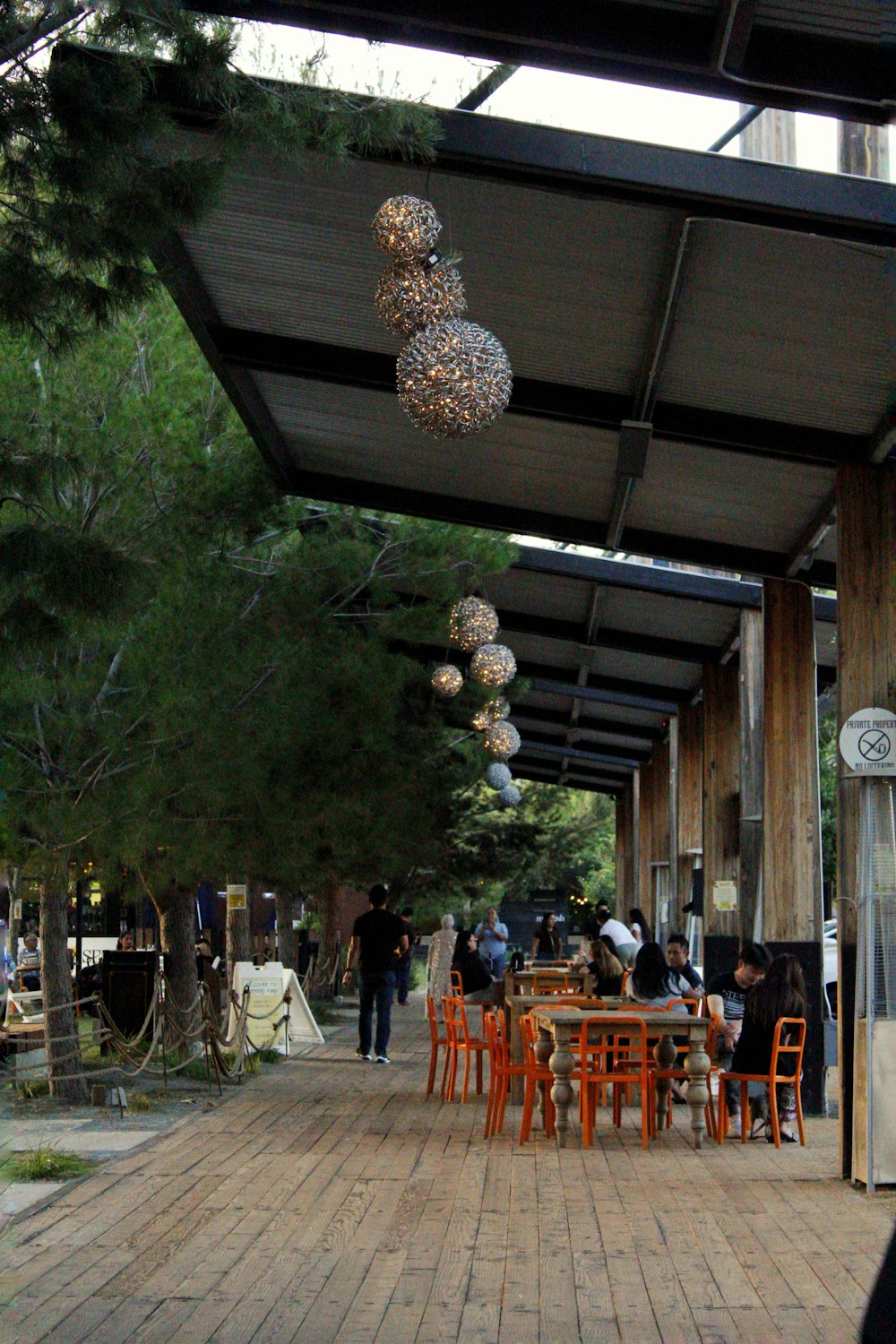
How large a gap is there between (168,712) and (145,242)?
5.04 metres

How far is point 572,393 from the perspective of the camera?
8.94 meters

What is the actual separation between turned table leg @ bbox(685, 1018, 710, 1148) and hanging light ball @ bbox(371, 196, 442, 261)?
16.3ft

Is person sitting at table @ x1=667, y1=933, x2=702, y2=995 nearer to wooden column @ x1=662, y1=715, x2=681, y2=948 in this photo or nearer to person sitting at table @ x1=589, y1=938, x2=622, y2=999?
person sitting at table @ x1=589, y1=938, x2=622, y2=999

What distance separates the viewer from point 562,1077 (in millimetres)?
9109

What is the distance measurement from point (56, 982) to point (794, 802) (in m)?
5.22

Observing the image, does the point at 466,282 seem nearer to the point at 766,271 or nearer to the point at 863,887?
the point at 766,271

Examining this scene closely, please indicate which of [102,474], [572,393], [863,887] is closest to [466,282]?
[572,393]

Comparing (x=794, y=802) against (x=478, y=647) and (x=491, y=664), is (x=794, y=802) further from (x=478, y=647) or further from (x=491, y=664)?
(x=478, y=647)

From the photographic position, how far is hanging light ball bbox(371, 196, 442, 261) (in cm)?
605

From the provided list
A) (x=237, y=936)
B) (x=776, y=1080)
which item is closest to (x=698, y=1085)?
(x=776, y=1080)

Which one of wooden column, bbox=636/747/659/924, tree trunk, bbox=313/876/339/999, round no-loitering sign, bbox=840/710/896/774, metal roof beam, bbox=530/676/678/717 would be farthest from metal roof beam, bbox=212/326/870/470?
wooden column, bbox=636/747/659/924

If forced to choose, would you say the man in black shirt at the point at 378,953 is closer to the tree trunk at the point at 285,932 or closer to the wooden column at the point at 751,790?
the wooden column at the point at 751,790

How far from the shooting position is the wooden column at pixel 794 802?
10.7 meters

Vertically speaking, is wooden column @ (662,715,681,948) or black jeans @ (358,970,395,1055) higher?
wooden column @ (662,715,681,948)
